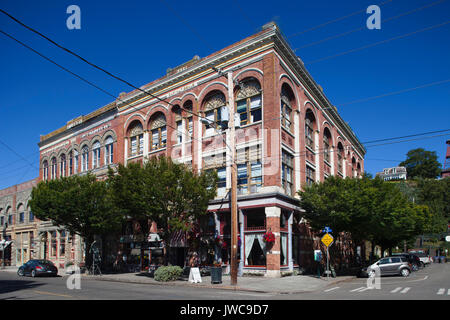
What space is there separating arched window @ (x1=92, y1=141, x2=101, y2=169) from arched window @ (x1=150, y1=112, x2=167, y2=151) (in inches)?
335

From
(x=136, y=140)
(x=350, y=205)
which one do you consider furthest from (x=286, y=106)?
(x=136, y=140)

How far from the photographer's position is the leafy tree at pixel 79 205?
27314 mm

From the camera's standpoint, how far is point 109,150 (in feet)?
122

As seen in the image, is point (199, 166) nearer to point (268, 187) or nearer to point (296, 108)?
point (268, 187)

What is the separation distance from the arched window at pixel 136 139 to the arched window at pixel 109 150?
9.14 ft

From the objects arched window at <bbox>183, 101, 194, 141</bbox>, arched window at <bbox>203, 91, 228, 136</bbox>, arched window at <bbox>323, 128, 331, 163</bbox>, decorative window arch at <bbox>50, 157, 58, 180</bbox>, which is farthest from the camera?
decorative window arch at <bbox>50, 157, 58, 180</bbox>

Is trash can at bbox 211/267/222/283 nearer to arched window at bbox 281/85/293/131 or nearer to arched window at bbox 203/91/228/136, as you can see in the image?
arched window at bbox 203/91/228/136

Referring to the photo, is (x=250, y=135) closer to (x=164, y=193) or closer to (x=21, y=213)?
(x=164, y=193)

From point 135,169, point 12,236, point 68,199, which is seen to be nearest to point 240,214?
point 135,169

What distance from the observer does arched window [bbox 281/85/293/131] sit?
89.1 ft

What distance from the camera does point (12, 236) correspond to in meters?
51.5

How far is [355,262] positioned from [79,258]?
29.1 meters

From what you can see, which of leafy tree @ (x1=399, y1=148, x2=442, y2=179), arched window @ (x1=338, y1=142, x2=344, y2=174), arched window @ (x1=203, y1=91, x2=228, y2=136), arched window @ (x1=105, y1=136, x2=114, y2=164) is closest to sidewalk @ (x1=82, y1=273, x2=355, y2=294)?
arched window @ (x1=203, y1=91, x2=228, y2=136)
